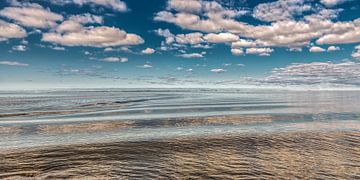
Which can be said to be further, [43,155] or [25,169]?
[43,155]

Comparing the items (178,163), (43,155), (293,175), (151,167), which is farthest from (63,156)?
(293,175)

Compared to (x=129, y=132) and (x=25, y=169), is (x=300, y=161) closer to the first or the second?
(x=25, y=169)

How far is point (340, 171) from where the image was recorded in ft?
23.9

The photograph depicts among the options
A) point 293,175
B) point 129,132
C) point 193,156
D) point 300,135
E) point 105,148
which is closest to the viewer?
point 293,175

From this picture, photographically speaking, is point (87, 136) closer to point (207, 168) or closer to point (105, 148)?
point (105, 148)

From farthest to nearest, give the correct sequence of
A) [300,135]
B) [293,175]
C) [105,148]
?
[300,135], [105,148], [293,175]

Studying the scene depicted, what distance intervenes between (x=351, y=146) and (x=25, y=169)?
1141cm

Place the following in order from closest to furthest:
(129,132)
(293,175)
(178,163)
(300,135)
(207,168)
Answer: (293,175)
(207,168)
(178,163)
(300,135)
(129,132)

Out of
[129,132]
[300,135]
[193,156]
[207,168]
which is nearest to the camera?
[207,168]

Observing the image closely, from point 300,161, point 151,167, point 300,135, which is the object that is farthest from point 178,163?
point 300,135

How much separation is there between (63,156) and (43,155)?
74 cm

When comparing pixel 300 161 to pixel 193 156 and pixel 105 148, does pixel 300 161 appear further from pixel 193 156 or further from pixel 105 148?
pixel 105 148

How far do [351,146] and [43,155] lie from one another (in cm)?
1141

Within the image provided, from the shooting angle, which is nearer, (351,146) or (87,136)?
(351,146)
